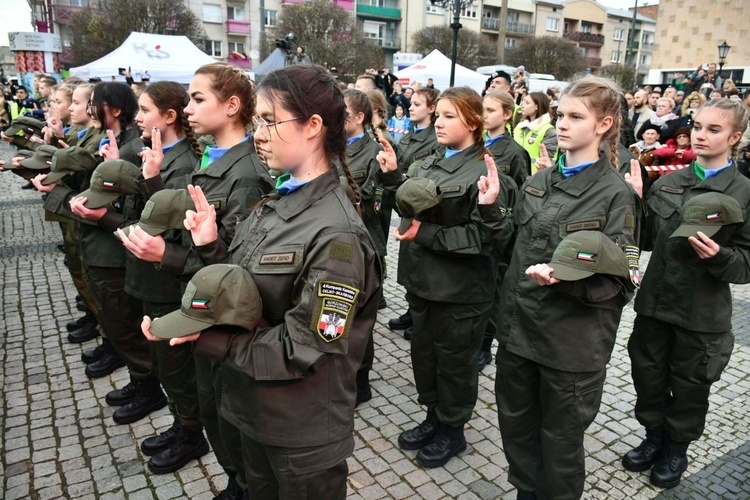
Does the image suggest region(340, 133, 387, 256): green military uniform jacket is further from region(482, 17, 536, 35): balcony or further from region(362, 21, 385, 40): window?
region(482, 17, 536, 35): balcony

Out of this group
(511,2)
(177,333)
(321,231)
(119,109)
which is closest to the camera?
(177,333)

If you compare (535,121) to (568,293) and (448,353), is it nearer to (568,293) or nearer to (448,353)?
(448,353)

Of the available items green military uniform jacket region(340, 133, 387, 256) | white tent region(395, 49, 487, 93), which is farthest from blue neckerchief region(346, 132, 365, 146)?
white tent region(395, 49, 487, 93)

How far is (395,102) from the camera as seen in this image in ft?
60.8

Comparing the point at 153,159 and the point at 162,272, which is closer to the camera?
the point at 153,159

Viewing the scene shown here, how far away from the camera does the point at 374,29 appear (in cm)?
5841

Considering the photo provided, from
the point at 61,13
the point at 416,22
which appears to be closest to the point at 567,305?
the point at 61,13

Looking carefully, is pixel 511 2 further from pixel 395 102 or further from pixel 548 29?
pixel 395 102

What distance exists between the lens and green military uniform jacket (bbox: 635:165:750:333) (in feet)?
10.4

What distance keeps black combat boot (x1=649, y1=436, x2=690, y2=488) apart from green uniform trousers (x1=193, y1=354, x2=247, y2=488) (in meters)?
2.57

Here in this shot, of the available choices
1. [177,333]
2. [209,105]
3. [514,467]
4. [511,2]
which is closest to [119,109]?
[209,105]

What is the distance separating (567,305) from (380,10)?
198 feet

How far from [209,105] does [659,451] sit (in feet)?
11.8

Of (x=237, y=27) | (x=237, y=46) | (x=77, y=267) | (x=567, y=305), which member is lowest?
(x=77, y=267)
